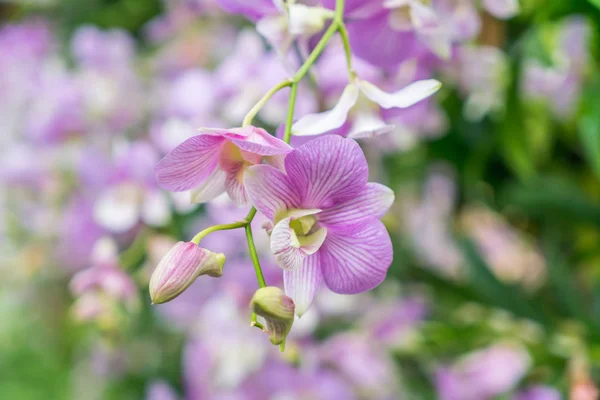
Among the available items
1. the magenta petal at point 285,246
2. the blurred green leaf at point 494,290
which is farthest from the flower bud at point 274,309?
the blurred green leaf at point 494,290

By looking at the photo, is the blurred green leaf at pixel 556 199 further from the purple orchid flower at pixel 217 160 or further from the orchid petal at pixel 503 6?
the purple orchid flower at pixel 217 160

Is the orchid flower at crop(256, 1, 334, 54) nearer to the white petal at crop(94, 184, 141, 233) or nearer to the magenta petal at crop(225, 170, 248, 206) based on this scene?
the magenta petal at crop(225, 170, 248, 206)

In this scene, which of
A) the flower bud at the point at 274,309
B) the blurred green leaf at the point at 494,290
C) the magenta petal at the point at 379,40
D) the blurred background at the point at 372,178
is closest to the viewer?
the flower bud at the point at 274,309

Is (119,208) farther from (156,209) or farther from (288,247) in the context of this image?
(288,247)

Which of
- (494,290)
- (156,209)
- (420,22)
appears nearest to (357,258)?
(420,22)

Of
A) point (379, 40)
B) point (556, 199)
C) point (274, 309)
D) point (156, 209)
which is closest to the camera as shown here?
point (274, 309)

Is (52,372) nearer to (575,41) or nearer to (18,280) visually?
(18,280)
